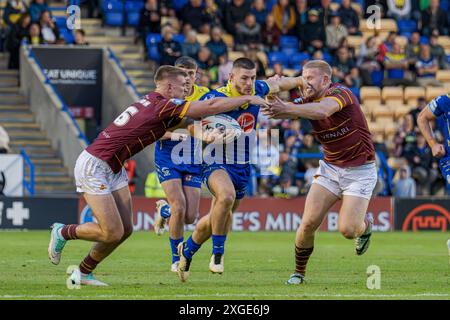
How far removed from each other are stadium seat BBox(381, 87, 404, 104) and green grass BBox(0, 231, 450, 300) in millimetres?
8793

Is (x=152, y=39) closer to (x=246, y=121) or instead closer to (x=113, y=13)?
(x=113, y=13)

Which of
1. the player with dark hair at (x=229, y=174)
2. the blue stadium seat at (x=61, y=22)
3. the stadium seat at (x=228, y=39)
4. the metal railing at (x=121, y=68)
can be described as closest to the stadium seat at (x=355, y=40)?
the stadium seat at (x=228, y=39)

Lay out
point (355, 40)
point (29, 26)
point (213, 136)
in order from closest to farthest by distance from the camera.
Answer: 1. point (213, 136)
2. point (29, 26)
3. point (355, 40)

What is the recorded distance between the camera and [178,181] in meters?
16.1

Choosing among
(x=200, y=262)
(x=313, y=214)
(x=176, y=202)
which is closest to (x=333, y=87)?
(x=313, y=214)

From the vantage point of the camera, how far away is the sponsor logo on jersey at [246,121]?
1526 cm

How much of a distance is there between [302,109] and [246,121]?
7.14 ft

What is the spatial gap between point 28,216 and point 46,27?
6.53 metres

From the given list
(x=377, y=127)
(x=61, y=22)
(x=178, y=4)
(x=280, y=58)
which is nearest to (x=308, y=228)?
(x=377, y=127)

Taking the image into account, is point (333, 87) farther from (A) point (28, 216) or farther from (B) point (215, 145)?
(A) point (28, 216)

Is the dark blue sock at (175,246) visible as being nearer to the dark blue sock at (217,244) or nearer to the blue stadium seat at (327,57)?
the dark blue sock at (217,244)

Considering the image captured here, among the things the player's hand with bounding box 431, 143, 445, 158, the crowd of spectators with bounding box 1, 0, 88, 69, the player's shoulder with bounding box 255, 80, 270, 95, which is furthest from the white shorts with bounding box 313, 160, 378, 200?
the crowd of spectators with bounding box 1, 0, 88, 69

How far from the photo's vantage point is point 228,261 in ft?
60.1

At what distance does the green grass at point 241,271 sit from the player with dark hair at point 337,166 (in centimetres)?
61
